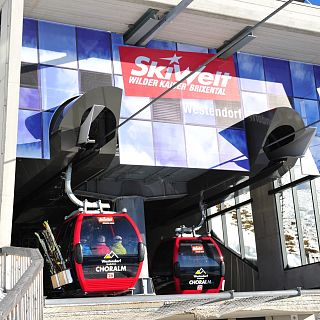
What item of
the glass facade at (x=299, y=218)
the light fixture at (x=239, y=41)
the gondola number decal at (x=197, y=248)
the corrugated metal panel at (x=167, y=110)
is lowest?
the gondola number decal at (x=197, y=248)

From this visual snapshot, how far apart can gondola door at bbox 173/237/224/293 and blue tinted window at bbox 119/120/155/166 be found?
2.42 metres

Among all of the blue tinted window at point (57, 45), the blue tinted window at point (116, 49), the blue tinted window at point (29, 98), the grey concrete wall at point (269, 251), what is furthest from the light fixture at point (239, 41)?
the grey concrete wall at point (269, 251)

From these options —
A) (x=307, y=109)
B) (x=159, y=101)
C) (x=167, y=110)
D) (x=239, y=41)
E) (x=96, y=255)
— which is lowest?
(x=96, y=255)

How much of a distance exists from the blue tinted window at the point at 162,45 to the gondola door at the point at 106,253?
5.55m

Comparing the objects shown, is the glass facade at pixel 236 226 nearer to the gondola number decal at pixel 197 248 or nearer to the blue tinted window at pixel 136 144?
the gondola number decal at pixel 197 248

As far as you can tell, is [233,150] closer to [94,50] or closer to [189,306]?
[94,50]

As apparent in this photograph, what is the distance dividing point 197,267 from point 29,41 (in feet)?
23.3

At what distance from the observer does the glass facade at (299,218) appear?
75.2 ft

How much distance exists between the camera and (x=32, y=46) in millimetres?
17156

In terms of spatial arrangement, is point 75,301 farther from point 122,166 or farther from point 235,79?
point 235,79

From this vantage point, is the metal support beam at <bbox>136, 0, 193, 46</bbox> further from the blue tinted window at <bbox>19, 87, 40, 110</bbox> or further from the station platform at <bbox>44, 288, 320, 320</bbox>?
the station platform at <bbox>44, 288, 320, 320</bbox>

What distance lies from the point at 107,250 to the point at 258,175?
695 centimetres

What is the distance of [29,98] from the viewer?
16.7 m

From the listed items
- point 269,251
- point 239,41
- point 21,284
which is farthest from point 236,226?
point 21,284
